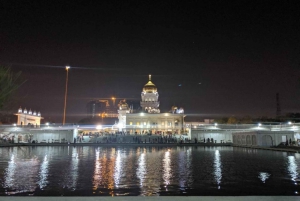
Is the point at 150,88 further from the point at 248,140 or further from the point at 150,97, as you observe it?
the point at 248,140

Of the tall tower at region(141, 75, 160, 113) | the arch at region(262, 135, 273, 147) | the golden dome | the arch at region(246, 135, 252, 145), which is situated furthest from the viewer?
the golden dome

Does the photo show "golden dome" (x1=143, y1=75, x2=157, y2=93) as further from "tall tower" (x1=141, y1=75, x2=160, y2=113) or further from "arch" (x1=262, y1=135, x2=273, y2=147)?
"arch" (x1=262, y1=135, x2=273, y2=147)

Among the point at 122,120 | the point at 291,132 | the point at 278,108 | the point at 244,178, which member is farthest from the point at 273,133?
the point at 278,108

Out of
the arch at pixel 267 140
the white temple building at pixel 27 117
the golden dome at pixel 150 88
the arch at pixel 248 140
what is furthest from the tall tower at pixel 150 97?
the arch at pixel 267 140

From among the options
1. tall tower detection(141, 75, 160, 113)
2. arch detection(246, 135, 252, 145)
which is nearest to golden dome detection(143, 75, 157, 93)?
tall tower detection(141, 75, 160, 113)

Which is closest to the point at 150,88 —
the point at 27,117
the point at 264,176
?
the point at 27,117

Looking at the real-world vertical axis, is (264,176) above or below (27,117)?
below

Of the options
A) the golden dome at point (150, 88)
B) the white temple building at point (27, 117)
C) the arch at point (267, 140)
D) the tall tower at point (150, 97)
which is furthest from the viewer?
the golden dome at point (150, 88)

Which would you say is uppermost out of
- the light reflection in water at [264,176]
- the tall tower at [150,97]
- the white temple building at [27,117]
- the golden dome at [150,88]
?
the golden dome at [150,88]

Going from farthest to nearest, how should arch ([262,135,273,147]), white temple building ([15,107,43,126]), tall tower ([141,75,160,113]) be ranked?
tall tower ([141,75,160,113]) → white temple building ([15,107,43,126]) → arch ([262,135,273,147])

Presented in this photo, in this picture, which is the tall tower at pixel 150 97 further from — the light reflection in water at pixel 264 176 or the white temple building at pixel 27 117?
the light reflection in water at pixel 264 176

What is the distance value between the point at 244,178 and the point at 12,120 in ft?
346

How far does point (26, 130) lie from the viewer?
61.1m

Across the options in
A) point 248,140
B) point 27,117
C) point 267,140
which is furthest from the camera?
point 27,117
